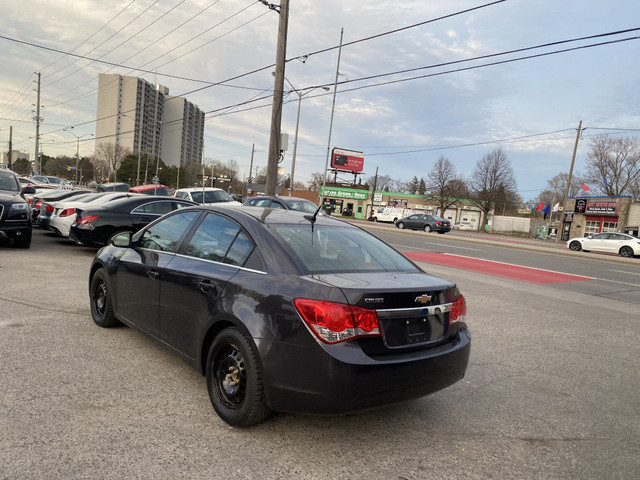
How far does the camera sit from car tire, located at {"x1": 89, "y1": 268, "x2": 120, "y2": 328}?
15.3 feet

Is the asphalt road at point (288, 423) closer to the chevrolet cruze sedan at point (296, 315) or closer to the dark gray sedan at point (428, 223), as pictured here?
the chevrolet cruze sedan at point (296, 315)

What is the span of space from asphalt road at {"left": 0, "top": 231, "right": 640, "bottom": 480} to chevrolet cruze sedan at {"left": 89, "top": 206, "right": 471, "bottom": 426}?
1.02 feet

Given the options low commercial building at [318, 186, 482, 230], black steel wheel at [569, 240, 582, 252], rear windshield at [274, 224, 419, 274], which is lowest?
black steel wheel at [569, 240, 582, 252]

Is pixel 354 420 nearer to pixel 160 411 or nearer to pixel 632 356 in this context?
pixel 160 411

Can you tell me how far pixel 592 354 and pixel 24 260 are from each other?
9689 mm

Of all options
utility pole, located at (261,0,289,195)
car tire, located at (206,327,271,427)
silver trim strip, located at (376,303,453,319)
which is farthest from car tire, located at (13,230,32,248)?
silver trim strip, located at (376,303,453,319)

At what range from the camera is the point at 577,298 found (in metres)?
8.98

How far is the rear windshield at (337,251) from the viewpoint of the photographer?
10.1ft

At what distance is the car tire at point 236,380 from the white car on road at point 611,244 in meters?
29.3

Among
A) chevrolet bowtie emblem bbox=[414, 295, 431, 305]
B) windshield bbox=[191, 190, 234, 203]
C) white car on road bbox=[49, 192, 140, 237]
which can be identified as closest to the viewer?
chevrolet bowtie emblem bbox=[414, 295, 431, 305]

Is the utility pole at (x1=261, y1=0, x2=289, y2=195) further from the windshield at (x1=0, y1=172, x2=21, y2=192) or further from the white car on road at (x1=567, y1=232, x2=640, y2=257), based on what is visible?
the white car on road at (x1=567, y1=232, x2=640, y2=257)

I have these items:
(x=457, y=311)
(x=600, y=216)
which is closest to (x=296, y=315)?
(x=457, y=311)

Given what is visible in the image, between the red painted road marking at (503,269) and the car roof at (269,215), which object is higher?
the car roof at (269,215)

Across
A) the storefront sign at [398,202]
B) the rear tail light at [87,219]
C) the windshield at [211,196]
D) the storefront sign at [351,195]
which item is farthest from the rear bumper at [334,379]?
the storefront sign at [351,195]
